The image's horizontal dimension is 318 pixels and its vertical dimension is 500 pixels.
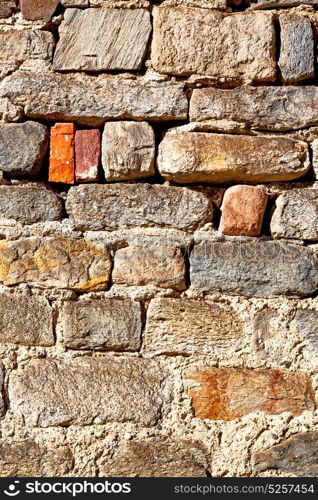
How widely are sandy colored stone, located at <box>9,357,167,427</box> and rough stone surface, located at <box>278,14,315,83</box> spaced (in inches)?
36.9

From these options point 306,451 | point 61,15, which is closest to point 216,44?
point 61,15

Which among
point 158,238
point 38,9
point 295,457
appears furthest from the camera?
point 38,9

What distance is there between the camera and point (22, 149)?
2.07 m

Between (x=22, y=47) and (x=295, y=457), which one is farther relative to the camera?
(x=22, y=47)

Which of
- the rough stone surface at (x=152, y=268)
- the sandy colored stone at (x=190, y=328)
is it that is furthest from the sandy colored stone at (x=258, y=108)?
the sandy colored stone at (x=190, y=328)

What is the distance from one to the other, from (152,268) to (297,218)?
17.2 inches

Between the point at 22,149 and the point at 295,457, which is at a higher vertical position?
the point at 22,149

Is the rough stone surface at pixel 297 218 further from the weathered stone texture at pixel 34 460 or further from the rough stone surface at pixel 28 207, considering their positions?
the weathered stone texture at pixel 34 460

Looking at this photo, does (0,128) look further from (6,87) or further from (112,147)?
(112,147)

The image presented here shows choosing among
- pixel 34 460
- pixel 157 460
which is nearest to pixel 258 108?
pixel 157 460

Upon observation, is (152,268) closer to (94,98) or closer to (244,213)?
(244,213)

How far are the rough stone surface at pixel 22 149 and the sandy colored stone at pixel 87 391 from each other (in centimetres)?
55

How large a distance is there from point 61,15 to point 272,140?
2.41 feet

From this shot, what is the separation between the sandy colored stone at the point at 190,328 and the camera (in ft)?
6.53
